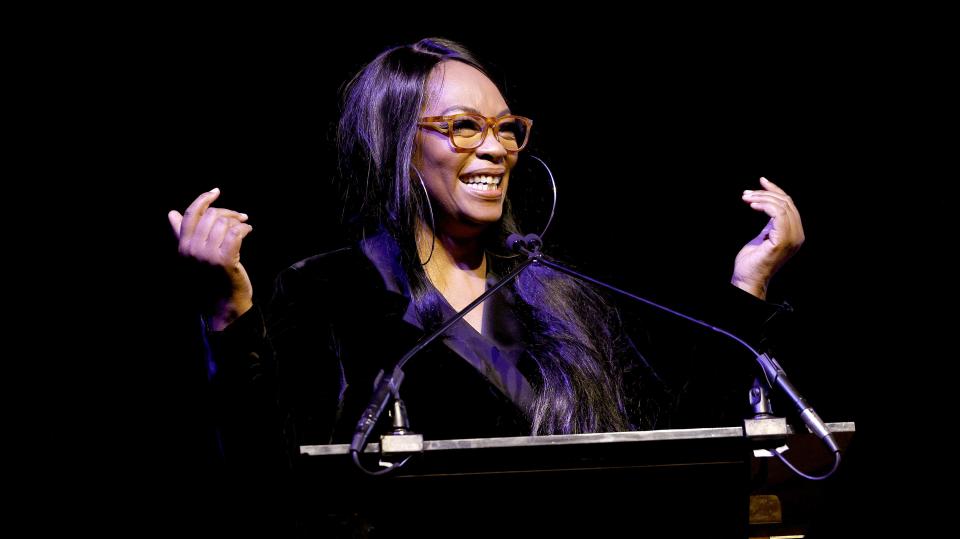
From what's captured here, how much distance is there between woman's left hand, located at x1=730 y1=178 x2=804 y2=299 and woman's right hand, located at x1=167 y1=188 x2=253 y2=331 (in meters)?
0.99

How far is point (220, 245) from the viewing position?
1601mm

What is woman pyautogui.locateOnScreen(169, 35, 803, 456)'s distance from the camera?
1908 mm

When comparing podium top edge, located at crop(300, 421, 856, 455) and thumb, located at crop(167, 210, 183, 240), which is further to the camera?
thumb, located at crop(167, 210, 183, 240)

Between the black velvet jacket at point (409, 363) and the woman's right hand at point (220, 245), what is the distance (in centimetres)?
15

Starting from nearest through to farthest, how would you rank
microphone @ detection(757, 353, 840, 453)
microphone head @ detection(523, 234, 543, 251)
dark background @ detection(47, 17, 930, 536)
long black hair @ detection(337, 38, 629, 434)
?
microphone @ detection(757, 353, 840, 453)
microphone head @ detection(523, 234, 543, 251)
long black hair @ detection(337, 38, 629, 434)
dark background @ detection(47, 17, 930, 536)

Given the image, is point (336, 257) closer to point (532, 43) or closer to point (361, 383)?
point (361, 383)

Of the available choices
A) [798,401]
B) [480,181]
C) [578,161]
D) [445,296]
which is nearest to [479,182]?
[480,181]

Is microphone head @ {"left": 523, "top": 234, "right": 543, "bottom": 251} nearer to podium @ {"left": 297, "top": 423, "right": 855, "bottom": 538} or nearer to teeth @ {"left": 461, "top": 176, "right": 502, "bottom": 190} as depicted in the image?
teeth @ {"left": 461, "top": 176, "right": 502, "bottom": 190}

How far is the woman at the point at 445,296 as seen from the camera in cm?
191

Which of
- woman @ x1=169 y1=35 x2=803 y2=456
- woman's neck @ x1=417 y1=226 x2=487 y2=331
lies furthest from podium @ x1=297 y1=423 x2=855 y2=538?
woman's neck @ x1=417 y1=226 x2=487 y2=331

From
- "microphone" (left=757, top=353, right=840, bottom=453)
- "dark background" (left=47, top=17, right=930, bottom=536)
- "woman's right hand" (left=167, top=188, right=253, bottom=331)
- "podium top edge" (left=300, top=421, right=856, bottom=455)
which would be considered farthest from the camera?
"dark background" (left=47, top=17, right=930, bottom=536)

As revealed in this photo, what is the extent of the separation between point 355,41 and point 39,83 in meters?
0.72

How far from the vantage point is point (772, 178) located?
2545mm

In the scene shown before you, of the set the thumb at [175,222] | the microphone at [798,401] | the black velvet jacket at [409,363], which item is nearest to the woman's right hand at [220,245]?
the thumb at [175,222]
